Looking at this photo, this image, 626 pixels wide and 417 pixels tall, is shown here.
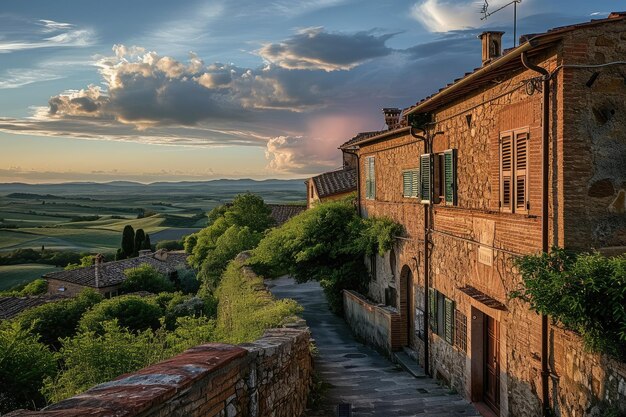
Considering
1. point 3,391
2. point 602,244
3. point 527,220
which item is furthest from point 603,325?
point 3,391

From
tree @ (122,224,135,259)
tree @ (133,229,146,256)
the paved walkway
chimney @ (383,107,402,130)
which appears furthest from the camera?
tree @ (133,229,146,256)

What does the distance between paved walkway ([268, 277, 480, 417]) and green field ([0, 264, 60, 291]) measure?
197 feet

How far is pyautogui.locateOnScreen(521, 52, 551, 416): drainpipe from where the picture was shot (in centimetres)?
718

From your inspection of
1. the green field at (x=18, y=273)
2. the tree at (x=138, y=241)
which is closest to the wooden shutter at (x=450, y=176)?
the tree at (x=138, y=241)

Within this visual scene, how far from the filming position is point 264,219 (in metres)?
39.1

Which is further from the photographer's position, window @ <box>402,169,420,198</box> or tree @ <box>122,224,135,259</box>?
tree @ <box>122,224,135,259</box>

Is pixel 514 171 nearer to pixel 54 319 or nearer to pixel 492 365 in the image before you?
pixel 492 365

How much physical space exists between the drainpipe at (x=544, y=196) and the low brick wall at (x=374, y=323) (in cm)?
716

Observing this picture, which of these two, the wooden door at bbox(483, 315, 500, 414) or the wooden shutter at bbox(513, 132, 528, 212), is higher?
the wooden shutter at bbox(513, 132, 528, 212)

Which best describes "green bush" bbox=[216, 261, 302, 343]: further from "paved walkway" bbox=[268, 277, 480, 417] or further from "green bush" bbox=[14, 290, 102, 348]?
"green bush" bbox=[14, 290, 102, 348]

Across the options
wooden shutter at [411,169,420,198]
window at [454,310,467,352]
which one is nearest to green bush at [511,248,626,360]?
window at [454,310,467,352]

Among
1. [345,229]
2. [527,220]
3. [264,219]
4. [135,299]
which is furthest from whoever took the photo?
[264,219]

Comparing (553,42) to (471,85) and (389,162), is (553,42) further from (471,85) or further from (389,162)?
(389,162)

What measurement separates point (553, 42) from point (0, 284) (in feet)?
236
